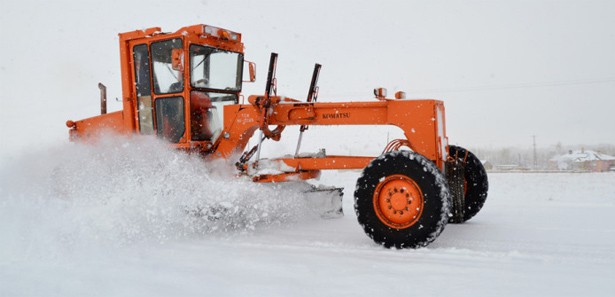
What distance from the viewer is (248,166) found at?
6.73 metres

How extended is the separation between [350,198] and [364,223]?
5354mm

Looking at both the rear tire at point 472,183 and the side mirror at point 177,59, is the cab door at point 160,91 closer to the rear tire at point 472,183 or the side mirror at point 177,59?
the side mirror at point 177,59

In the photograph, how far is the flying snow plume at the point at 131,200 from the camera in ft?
18.2

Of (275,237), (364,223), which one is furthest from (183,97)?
(364,223)

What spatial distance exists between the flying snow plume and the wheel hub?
1.74 meters

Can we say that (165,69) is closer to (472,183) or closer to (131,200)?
(131,200)

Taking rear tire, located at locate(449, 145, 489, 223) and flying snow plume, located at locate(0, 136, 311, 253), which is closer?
flying snow plume, located at locate(0, 136, 311, 253)

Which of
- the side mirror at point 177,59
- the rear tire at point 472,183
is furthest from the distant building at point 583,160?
the side mirror at point 177,59

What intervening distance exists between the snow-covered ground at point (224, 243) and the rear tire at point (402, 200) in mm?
169

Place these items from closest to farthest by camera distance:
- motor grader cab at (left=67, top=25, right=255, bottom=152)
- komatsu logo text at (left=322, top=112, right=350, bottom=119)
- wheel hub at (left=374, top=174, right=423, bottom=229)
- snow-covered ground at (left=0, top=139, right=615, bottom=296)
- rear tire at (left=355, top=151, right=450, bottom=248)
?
snow-covered ground at (left=0, top=139, right=615, bottom=296) → rear tire at (left=355, top=151, right=450, bottom=248) → wheel hub at (left=374, top=174, right=423, bottom=229) → komatsu logo text at (left=322, top=112, right=350, bottom=119) → motor grader cab at (left=67, top=25, right=255, bottom=152)

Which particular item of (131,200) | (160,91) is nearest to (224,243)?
(131,200)

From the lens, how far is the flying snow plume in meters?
5.54

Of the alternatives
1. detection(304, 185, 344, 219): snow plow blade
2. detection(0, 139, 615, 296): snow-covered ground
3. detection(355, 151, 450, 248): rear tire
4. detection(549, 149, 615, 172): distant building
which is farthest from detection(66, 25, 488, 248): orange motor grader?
detection(549, 149, 615, 172): distant building

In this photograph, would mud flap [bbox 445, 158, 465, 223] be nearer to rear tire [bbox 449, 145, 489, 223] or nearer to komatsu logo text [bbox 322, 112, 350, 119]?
rear tire [bbox 449, 145, 489, 223]
